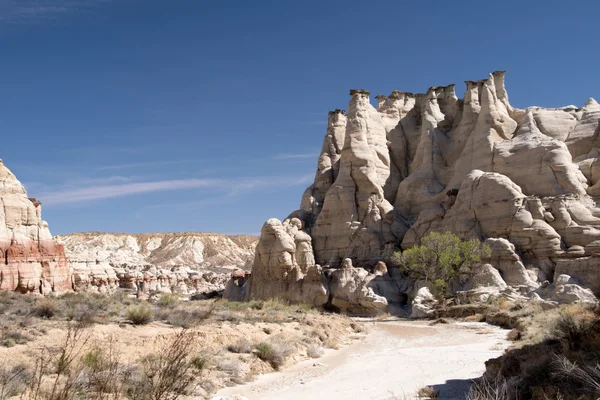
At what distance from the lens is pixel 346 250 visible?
154 ft

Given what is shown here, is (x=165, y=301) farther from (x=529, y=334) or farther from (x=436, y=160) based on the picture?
(x=436, y=160)

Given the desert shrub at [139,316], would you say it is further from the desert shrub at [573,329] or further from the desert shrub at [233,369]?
the desert shrub at [573,329]

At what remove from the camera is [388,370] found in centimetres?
1499

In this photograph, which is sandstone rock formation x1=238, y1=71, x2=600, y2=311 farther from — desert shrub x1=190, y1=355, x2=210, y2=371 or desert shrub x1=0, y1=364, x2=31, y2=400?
desert shrub x1=0, y1=364, x2=31, y2=400

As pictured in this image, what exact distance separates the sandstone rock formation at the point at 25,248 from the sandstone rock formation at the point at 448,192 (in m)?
16.8

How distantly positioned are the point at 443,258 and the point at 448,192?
1062 centimetres

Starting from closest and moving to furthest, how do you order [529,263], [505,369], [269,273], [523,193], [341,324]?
1. [505,369]
2. [341,324]
3. [529,263]
4. [523,193]
5. [269,273]

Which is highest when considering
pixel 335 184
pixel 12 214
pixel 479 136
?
pixel 479 136

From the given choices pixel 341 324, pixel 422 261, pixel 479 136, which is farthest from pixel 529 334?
pixel 479 136

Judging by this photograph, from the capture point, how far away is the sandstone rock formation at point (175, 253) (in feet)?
216

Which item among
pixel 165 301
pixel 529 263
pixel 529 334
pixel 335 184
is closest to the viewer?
pixel 529 334

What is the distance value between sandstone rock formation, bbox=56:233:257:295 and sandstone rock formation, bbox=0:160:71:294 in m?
26.6

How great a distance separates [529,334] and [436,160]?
34.7 meters

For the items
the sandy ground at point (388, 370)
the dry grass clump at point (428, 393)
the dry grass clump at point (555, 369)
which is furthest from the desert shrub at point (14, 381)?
the dry grass clump at point (428, 393)
